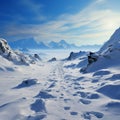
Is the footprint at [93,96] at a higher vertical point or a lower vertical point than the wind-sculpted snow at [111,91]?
lower

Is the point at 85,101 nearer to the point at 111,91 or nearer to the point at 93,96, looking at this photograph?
the point at 93,96

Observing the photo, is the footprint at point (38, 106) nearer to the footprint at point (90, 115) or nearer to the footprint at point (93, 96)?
the footprint at point (90, 115)


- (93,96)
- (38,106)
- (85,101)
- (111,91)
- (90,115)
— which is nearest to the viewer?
(90,115)

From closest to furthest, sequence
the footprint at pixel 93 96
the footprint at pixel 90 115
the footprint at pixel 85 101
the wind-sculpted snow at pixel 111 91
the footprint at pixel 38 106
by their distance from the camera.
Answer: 1. the footprint at pixel 90 115
2. the footprint at pixel 38 106
3. the footprint at pixel 85 101
4. the wind-sculpted snow at pixel 111 91
5. the footprint at pixel 93 96

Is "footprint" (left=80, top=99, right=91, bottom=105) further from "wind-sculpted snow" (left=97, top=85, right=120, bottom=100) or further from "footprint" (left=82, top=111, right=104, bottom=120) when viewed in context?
"footprint" (left=82, top=111, right=104, bottom=120)

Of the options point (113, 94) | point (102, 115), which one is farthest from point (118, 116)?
point (113, 94)

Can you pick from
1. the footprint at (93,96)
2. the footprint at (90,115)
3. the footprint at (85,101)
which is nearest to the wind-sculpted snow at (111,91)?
the footprint at (93,96)

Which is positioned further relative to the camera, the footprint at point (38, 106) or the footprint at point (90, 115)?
the footprint at point (38, 106)

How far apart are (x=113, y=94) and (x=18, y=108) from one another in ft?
31.5

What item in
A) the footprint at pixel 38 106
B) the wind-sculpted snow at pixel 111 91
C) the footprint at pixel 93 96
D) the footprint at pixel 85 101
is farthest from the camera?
the footprint at pixel 93 96

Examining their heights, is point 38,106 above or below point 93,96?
below

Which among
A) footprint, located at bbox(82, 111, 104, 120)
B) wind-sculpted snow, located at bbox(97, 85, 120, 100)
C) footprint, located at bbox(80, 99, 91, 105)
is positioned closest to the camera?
footprint, located at bbox(82, 111, 104, 120)

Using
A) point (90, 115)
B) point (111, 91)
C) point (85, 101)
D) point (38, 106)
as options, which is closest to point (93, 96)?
point (85, 101)

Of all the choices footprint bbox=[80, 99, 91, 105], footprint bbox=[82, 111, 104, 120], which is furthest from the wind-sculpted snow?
footprint bbox=[82, 111, 104, 120]
